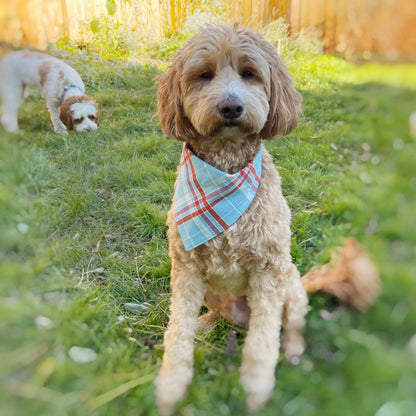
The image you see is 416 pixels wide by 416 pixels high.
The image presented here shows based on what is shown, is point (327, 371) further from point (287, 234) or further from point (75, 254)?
point (75, 254)

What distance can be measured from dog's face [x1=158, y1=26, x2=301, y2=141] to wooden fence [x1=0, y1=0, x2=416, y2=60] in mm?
372

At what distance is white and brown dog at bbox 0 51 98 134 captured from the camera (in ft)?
4.94

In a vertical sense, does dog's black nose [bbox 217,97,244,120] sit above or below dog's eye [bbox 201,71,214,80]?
below

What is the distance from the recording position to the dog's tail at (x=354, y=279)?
133 cm

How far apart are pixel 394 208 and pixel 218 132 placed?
1.36 metres

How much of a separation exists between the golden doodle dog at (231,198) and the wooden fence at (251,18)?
0.38 metres

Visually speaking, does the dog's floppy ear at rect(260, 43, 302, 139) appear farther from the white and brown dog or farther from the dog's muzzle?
the white and brown dog

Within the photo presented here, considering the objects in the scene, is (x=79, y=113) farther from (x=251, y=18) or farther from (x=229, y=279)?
(x=251, y=18)

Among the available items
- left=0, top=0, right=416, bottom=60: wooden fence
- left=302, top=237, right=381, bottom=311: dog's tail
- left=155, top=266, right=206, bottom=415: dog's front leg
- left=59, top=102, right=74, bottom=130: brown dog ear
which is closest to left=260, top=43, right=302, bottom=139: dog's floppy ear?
left=0, top=0, right=416, bottom=60: wooden fence

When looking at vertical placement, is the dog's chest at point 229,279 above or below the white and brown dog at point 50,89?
below

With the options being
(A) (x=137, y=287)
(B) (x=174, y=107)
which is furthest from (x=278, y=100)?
(A) (x=137, y=287)

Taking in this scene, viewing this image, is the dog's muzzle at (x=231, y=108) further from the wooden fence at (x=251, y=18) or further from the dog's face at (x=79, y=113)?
the dog's face at (x=79, y=113)

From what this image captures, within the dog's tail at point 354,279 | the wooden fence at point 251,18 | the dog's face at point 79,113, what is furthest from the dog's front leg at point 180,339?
the wooden fence at point 251,18

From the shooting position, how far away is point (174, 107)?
2539mm
